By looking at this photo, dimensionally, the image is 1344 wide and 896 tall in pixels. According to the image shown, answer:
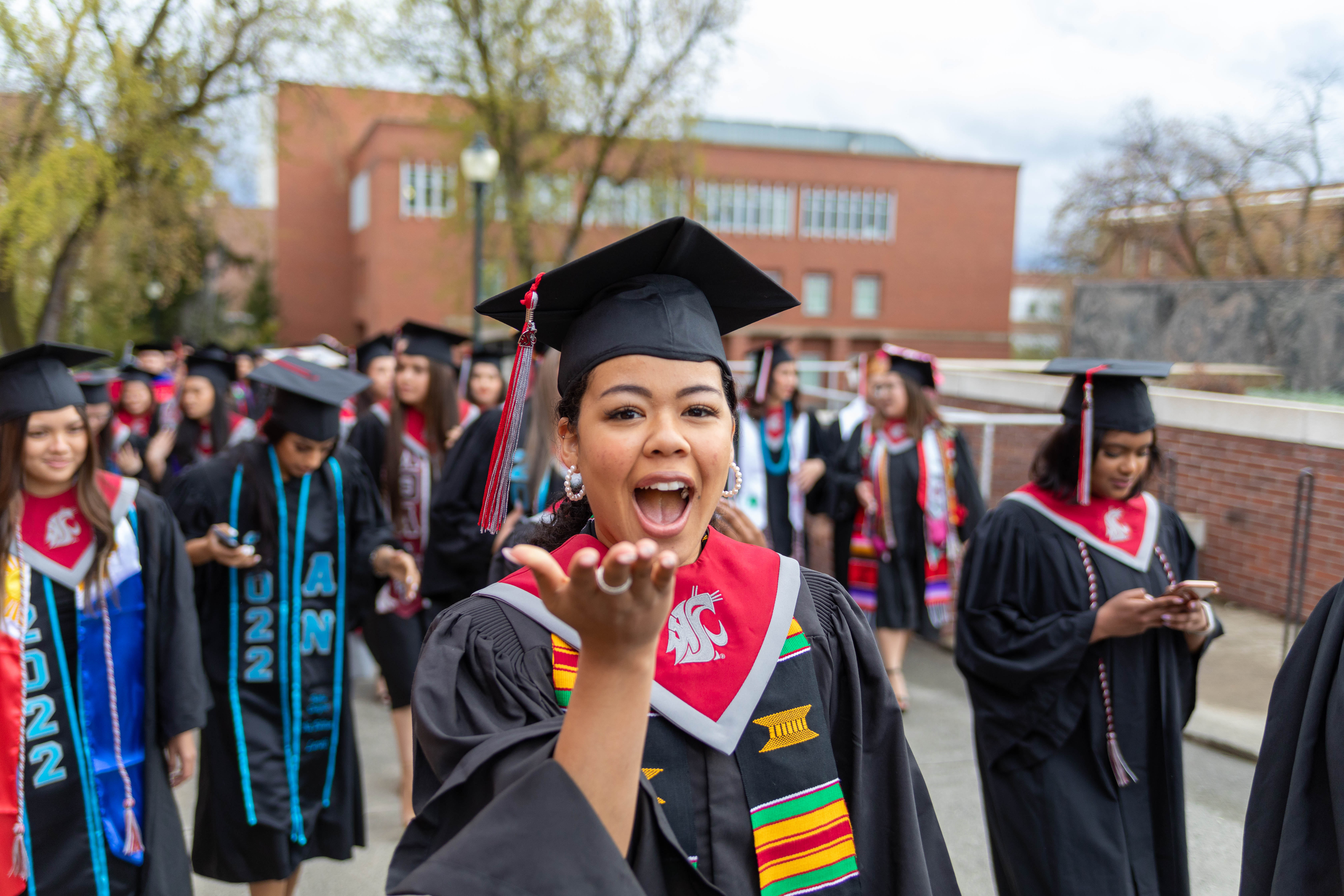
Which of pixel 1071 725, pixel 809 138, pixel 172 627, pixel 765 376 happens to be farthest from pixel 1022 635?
pixel 809 138

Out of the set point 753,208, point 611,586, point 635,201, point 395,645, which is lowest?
point 395,645

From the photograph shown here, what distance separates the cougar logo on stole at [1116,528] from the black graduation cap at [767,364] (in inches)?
144

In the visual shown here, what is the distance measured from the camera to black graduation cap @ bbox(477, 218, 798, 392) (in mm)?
1573

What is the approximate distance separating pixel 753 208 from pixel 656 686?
3828cm

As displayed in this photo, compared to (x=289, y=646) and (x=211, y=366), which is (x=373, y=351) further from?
(x=289, y=646)

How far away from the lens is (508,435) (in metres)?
1.70

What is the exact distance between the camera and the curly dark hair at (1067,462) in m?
3.41

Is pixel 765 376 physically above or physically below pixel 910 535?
above

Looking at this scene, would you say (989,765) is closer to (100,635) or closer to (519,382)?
(519,382)

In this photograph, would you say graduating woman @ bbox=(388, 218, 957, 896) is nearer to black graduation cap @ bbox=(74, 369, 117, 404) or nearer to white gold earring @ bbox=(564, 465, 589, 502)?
white gold earring @ bbox=(564, 465, 589, 502)

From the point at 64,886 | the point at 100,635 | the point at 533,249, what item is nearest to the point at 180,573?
the point at 100,635

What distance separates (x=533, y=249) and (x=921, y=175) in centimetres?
2621

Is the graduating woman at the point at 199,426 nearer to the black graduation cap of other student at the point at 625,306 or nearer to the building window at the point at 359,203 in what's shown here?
the black graduation cap of other student at the point at 625,306

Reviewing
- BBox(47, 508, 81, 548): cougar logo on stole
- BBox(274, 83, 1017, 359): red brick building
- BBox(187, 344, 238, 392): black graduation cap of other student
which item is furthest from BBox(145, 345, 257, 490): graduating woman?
BBox(274, 83, 1017, 359): red brick building
